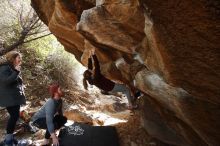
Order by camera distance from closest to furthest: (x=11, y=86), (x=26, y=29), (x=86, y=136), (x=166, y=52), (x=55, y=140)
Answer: (x=166, y=52), (x=55, y=140), (x=11, y=86), (x=86, y=136), (x=26, y=29)

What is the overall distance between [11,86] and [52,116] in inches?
36.4

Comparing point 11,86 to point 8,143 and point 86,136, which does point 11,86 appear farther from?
point 86,136

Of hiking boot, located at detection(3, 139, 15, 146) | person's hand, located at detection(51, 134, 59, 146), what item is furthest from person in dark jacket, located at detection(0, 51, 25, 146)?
person's hand, located at detection(51, 134, 59, 146)

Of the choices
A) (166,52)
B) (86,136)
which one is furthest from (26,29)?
(166,52)

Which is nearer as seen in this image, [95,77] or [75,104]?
[95,77]

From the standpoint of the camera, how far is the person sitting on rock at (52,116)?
19.4 feet

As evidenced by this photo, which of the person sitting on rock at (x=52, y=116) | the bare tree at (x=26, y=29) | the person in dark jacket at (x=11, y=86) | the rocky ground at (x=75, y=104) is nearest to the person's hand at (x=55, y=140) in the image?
the person sitting on rock at (x=52, y=116)

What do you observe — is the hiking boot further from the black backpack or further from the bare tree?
the bare tree

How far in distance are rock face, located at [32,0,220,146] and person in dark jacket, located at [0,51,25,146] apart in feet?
4.29

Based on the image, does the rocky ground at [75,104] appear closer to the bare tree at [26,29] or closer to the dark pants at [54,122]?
the bare tree at [26,29]

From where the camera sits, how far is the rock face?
2.89 metres

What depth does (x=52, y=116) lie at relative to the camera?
594cm

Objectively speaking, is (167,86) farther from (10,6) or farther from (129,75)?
(10,6)

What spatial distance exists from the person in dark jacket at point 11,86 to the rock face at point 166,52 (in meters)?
1.31
